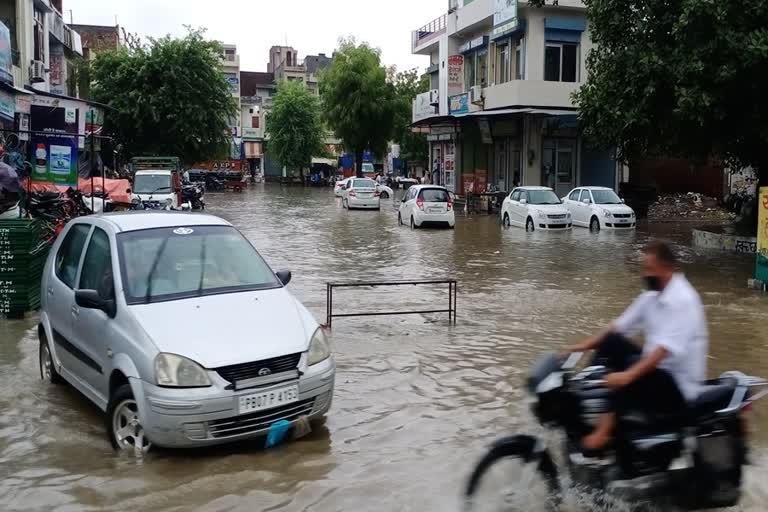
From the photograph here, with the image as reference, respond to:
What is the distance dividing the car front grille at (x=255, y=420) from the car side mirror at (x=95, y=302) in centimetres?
124

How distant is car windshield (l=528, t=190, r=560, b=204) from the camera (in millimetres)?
27047

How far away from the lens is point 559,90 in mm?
34688

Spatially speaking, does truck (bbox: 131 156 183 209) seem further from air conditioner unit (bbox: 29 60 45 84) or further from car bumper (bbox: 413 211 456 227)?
car bumper (bbox: 413 211 456 227)

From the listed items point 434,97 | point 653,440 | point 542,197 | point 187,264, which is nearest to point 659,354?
point 653,440

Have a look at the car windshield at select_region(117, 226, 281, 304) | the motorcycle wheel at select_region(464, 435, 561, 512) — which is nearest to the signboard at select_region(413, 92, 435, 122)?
the car windshield at select_region(117, 226, 281, 304)

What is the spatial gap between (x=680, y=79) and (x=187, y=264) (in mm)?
12828

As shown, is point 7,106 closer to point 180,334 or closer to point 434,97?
point 180,334

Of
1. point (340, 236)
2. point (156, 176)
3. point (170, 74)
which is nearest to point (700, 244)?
point (340, 236)

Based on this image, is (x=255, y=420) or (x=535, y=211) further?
(x=535, y=211)

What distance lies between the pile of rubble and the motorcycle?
27.9 m

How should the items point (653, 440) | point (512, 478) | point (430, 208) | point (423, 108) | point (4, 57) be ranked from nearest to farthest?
point (653, 440), point (512, 478), point (4, 57), point (430, 208), point (423, 108)

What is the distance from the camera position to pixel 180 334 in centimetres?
561

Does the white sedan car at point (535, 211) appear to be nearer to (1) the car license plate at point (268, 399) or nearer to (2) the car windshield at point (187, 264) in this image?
(2) the car windshield at point (187, 264)

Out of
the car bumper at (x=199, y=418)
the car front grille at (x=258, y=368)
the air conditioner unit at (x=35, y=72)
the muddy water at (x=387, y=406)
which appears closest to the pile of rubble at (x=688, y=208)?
the muddy water at (x=387, y=406)
